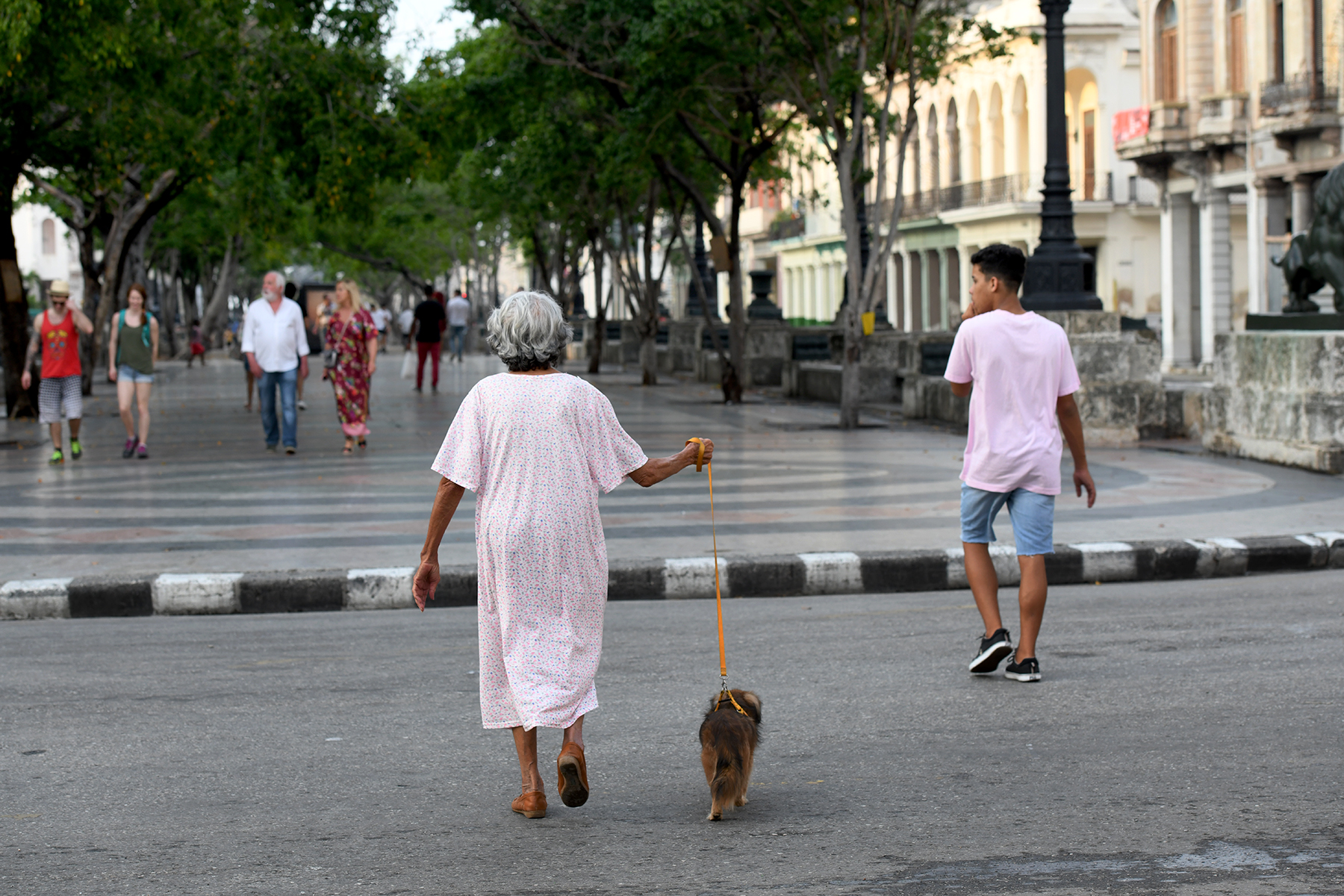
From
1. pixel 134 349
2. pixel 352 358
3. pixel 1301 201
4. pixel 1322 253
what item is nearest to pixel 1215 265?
pixel 1301 201

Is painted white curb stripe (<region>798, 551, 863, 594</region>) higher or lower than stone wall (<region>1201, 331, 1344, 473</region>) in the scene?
lower

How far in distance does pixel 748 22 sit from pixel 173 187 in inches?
456

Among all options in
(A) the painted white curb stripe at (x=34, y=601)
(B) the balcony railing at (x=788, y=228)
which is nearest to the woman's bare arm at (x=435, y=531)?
(A) the painted white curb stripe at (x=34, y=601)

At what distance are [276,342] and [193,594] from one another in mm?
7399

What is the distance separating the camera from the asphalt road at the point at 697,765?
445cm

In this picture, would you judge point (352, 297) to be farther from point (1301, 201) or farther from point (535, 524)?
point (1301, 201)

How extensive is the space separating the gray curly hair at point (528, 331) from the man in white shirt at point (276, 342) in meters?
11.6

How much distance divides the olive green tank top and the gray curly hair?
461 inches

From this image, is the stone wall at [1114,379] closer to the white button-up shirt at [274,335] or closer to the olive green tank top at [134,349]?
the white button-up shirt at [274,335]

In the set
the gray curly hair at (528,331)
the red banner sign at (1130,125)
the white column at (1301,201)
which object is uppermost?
the red banner sign at (1130,125)

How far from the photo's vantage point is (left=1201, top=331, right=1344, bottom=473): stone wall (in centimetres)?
1366

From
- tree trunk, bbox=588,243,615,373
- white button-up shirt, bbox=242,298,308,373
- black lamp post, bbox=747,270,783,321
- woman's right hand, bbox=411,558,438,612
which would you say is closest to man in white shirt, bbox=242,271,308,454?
white button-up shirt, bbox=242,298,308,373

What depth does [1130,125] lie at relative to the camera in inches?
1532

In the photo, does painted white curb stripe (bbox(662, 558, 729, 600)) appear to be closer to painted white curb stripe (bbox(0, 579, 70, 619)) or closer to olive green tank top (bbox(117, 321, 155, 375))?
painted white curb stripe (bbox(0, 579, 70, 619))
